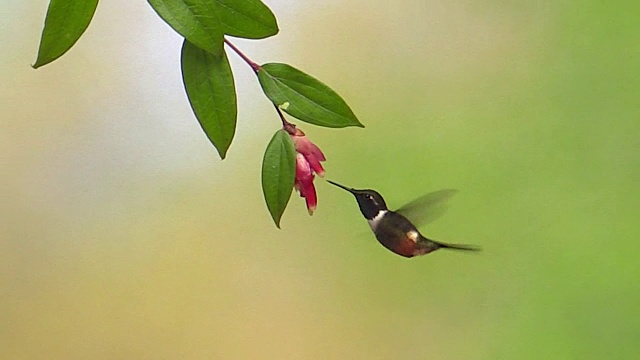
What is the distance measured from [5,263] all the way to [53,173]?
0.13m

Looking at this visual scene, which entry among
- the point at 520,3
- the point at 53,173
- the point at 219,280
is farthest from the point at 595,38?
the point at 53,173

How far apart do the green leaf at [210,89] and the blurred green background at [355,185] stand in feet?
0.97

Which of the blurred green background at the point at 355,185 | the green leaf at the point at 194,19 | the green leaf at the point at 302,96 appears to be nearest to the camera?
the green leaf at the point at 194,19

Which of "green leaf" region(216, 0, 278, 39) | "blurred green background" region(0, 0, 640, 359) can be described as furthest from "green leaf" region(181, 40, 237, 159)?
"blurred green background" region(0, 0, 640, 359)

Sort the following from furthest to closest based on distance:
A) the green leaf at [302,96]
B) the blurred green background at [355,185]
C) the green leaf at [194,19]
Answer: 1. the blurred green background at [355,185]
2. the green leaf at [302,96]
3. the green leaf at [194,19]

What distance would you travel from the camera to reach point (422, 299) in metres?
0.85

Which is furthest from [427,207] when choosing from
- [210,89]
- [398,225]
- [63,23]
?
[63,23]

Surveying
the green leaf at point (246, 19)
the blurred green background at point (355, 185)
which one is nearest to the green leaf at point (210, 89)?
the green leaf at point (246, 19)

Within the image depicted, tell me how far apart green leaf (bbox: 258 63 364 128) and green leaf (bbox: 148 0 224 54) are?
0.11m

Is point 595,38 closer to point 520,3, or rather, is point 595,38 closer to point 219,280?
point 520,3

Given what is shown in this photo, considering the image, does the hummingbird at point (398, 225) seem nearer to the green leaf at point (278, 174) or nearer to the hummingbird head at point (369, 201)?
the hummingbird head at point (369, 201)

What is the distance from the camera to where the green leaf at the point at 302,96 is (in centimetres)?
59

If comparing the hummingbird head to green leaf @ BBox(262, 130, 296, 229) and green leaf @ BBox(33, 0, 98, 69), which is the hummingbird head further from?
green leaf @ BBox(33, 0, 98, 69)

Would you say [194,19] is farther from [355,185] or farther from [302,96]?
[355,185]
